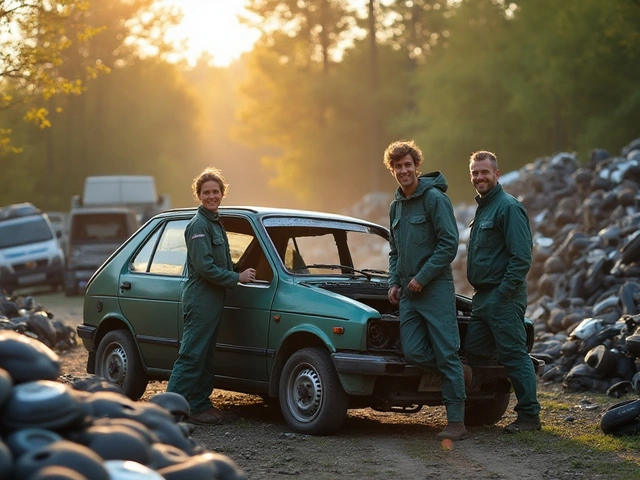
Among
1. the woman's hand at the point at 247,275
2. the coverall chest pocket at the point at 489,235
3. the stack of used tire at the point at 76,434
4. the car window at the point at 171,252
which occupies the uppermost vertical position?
the coverall chest pocket at the point at 489,235

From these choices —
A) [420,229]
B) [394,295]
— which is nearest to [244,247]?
[394,295]

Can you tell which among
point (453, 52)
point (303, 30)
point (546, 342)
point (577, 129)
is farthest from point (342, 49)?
point (546, 342)

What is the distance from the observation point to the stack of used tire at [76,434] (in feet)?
14.6

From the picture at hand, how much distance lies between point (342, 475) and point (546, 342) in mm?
7298

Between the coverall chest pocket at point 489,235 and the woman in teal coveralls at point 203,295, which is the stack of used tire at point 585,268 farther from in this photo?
the woman in teal coveralls at point 203,295

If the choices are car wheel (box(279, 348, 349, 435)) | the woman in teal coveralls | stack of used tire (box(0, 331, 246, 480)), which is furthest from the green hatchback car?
stack of used tire (box(0, 331, 246, 480))

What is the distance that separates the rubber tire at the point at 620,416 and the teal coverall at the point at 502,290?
1.85 feet

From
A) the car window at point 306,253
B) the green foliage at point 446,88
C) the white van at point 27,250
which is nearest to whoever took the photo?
the car window at point 306,253

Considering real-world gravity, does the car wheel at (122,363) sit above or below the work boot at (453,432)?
above

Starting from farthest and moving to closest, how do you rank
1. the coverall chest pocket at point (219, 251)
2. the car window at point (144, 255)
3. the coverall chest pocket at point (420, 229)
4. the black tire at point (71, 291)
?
the black tire at point (71, 291) < the car window at point (144, 255) < the coverall chest pocket at point (219, 251) < the coverall chest pocket at point (420, 229)

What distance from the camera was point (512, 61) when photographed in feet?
156

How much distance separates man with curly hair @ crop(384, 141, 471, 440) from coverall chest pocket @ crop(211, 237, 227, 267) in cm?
144

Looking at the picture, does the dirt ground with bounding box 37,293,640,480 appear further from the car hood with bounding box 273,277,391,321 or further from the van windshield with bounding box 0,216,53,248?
the van windshield with bounding box 0,216,53,248

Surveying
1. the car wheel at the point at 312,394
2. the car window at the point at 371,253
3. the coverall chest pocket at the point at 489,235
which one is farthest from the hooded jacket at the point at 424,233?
the car window at the point at 371,253
